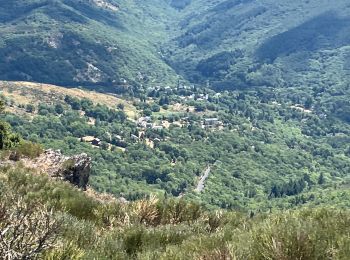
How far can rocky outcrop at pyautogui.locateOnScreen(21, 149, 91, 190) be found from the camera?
16659 mm

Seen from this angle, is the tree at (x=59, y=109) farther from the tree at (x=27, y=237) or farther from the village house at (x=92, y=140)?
the tree at (x=27, y=237)

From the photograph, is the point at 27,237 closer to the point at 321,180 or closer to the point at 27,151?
the point at 27,151

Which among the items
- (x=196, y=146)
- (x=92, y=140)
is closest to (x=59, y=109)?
(x=92, y=140)

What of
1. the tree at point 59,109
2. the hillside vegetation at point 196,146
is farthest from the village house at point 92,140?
the tree at point 59,109

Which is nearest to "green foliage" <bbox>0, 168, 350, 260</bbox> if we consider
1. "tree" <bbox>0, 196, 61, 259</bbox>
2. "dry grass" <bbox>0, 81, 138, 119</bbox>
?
"tree" <bbox>0, 196, 61, 259</bbox>

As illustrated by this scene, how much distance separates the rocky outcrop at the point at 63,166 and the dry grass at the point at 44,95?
404 ft

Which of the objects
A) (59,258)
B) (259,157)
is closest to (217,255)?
(59,258)

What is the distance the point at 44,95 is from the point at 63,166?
139419 millimetres

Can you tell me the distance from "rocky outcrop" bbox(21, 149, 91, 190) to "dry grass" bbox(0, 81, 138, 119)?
123214mm

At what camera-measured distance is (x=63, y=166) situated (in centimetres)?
1709

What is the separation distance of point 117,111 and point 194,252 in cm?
15477

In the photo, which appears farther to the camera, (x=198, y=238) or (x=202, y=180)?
(x=202, y=180)

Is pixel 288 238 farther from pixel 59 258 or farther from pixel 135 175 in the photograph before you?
pixel 135 175

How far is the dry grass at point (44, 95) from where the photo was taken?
466ft
